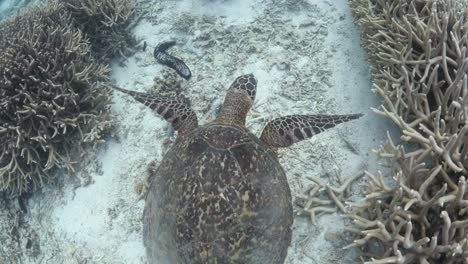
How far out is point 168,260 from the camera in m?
2.67

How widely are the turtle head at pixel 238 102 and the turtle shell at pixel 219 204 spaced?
488 mm

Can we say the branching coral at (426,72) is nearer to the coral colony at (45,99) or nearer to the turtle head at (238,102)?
the turtle head at (238,102)

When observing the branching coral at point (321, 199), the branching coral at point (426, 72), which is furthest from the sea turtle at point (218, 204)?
the branching coral at point (426, 72)

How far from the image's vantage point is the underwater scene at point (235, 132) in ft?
8.46

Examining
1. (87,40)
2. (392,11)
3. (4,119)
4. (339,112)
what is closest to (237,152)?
(339,112)

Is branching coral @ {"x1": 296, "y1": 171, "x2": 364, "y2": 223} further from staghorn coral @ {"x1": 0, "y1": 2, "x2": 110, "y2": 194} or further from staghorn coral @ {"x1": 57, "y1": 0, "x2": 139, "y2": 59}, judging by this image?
staghorn coral @ {"x1": 57, "y1": 0, "x2": 139, "y2": 59}

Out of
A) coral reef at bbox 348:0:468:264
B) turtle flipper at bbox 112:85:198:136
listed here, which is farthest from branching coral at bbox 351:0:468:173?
turtle flipper at bbox 112:85:198:136

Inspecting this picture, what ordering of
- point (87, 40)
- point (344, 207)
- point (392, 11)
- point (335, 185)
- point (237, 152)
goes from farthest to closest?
point (87, 40)
point (392, 11)
point (335, 185)
point (344, 207)
point (237, 152)

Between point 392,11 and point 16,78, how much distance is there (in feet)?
13.9

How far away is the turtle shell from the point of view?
7.76ft

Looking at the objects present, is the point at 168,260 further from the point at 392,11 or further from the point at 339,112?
the point at 392,11

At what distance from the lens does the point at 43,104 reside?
13.4ft

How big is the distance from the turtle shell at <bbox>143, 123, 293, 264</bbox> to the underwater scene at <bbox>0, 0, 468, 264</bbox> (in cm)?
1

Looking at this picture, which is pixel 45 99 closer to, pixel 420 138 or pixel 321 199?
pixel 321 199
